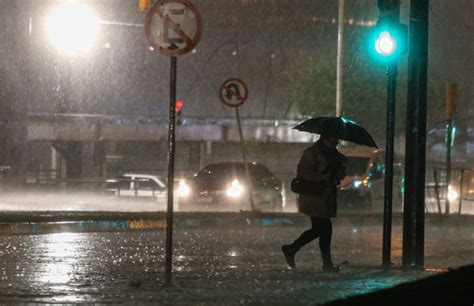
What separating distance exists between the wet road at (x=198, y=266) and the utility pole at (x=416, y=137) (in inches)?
16.0

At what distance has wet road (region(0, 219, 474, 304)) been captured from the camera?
36.0 feet

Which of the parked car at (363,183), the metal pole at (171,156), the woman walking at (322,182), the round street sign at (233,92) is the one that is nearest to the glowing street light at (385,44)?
the woman walking at (322,182)

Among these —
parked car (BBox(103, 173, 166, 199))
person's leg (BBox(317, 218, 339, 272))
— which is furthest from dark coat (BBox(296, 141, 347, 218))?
parked car (BBox(103, 173, 166, 199))

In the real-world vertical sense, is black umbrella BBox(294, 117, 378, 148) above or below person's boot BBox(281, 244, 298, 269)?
above

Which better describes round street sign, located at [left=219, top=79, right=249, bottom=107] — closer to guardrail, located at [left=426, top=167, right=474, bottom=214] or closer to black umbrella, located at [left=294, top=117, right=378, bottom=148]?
black umbrella, located at [left=294, top=117, right=378, bottom=148]

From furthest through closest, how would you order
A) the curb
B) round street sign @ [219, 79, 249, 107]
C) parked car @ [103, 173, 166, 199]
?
parked car @ [103, 173, 166, 199] → round street sign @ [219, 79, 249, 107] → the curb

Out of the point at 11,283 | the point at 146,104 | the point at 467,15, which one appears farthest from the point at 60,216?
the point at 146,104

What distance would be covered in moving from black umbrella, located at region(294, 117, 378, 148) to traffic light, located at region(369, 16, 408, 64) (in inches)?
34.0

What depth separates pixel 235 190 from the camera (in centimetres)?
2719

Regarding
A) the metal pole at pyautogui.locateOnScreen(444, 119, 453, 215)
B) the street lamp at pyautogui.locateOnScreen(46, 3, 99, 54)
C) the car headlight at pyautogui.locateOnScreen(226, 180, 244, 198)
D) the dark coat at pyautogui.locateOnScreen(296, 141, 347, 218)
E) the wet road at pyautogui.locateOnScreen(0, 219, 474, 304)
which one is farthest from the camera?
the street lamp at pyautogui.locateOnScreen(46, 3, 99, 54)

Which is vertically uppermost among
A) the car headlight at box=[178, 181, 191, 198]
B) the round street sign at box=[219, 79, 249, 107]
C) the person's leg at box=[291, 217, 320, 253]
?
the round street sign at box=[219, 79, 249, 107]

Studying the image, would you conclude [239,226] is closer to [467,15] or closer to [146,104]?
[467,15]

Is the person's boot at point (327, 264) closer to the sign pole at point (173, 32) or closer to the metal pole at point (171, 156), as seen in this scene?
the metal pole at point (171, 156)

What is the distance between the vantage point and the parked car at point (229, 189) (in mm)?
27188
